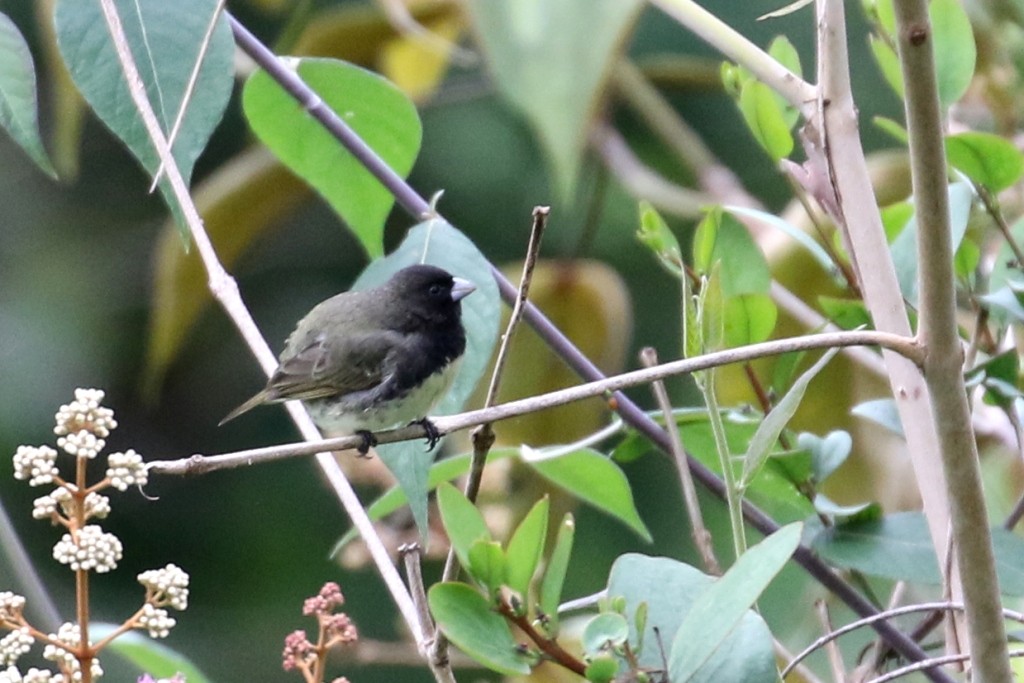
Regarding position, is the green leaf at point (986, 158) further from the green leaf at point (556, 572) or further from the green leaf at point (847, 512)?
the green leaf at point (556, 572)

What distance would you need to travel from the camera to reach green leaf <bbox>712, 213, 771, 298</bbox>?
0.95 m

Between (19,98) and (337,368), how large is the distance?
3.02 ft

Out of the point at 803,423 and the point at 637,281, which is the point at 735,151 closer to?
the point at 637,281

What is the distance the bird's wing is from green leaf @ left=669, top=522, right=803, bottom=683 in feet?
3.56

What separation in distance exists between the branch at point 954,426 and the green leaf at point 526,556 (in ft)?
0.63

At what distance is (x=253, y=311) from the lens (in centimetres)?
284

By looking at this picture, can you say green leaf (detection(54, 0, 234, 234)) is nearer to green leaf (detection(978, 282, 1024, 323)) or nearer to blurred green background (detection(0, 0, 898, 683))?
green leaf (detection(978, 282, 1024, 323))

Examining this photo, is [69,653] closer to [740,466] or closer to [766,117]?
[740,466]

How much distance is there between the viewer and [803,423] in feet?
4.41

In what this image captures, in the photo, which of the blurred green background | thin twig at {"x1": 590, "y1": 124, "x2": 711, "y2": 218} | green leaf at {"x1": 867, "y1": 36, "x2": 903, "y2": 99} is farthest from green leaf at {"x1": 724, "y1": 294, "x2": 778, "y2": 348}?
the blurred green background

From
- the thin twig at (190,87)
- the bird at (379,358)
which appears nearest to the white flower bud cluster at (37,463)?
the thin twig at (190,87)

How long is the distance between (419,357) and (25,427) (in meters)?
1.38

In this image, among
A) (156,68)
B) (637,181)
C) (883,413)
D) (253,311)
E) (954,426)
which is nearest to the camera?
(954,426)

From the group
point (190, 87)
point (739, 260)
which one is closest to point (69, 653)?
point (190, 87)
